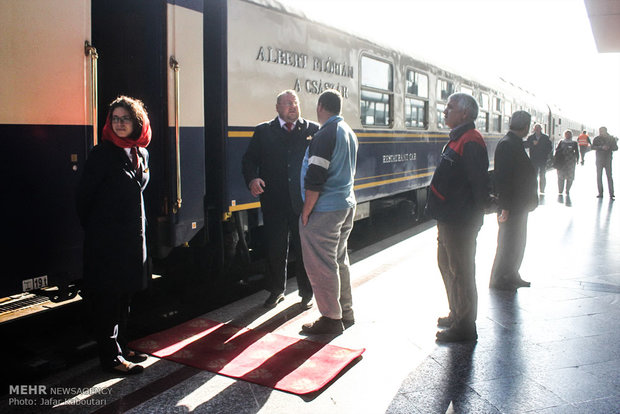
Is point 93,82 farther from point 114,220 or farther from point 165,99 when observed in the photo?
point 114,220

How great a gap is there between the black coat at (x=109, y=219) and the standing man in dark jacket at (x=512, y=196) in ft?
11.4

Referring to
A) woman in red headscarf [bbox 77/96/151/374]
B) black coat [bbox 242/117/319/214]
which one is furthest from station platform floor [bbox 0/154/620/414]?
black coat [bbox 242/117/319/214]

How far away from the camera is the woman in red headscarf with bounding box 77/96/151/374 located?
3611mm

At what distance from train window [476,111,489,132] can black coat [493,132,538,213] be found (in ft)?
27.4

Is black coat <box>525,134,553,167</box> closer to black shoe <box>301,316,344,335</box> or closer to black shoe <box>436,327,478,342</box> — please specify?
black shoe <box>436,327,478,342</box>

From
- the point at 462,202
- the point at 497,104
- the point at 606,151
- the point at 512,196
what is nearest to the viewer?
the point at 462,202

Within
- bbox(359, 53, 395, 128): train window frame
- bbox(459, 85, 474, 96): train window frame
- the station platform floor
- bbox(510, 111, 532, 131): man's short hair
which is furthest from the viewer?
bbox(459, 85, 474, 96): train window frame

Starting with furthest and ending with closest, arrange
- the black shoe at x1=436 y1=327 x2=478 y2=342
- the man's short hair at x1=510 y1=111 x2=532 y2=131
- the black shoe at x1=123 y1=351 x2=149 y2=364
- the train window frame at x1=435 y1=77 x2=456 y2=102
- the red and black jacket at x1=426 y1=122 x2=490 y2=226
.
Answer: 1. the train window frame at x1=435 y1=77 x2=456 y2=102
2. the man's short hair at x1=510 y1=111 x2=532 y2=131
3. the black shoe at x1=436 y1=327 x2=478 y2=342
4. the red and black jacket at x1=426 y1=122 x2=490 y2=226
5. the black shoe at x1=123 y1=351 x2=149 y2=364

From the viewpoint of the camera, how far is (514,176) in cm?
566

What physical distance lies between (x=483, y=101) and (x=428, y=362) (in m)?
10.7

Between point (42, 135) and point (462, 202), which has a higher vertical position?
point (42, 135)

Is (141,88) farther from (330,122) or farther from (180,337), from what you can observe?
(180,337)

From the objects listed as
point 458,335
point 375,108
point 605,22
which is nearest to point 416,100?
point 375,108

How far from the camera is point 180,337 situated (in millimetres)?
4496
